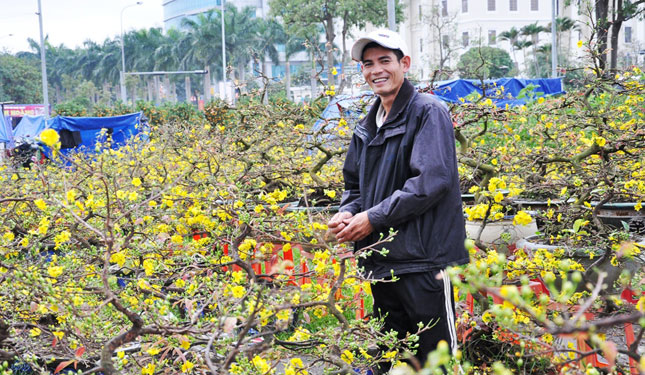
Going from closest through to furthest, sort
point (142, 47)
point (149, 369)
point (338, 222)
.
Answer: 1. point (149, 369)
2. point (338, 222)
3. point (142, 47)

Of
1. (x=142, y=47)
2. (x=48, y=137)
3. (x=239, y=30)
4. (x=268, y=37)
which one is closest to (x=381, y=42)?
(x=48, y=137)

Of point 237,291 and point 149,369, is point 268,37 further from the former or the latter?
point 237,291

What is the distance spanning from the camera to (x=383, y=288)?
9.81 ft

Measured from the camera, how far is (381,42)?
9.56 ft

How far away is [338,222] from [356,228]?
0.45 feet

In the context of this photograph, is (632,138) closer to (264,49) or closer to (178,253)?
(178,253)

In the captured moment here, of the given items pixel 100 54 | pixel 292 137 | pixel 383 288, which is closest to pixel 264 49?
pixel 100 54

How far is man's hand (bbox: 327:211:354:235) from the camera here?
9.53 feet

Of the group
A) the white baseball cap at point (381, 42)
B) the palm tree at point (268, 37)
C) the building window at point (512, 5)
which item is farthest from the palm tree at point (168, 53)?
the white baseball cap at point (381, 42)

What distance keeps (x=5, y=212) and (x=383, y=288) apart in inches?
127

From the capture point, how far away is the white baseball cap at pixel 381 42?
2920 mm

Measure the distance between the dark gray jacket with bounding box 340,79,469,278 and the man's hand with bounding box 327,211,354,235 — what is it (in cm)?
10

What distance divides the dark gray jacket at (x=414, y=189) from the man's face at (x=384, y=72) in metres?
0.04

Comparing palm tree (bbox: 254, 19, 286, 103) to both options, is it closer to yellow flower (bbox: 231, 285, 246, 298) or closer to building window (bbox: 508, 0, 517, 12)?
building window (bbox: 508, 0, 517, 12)
